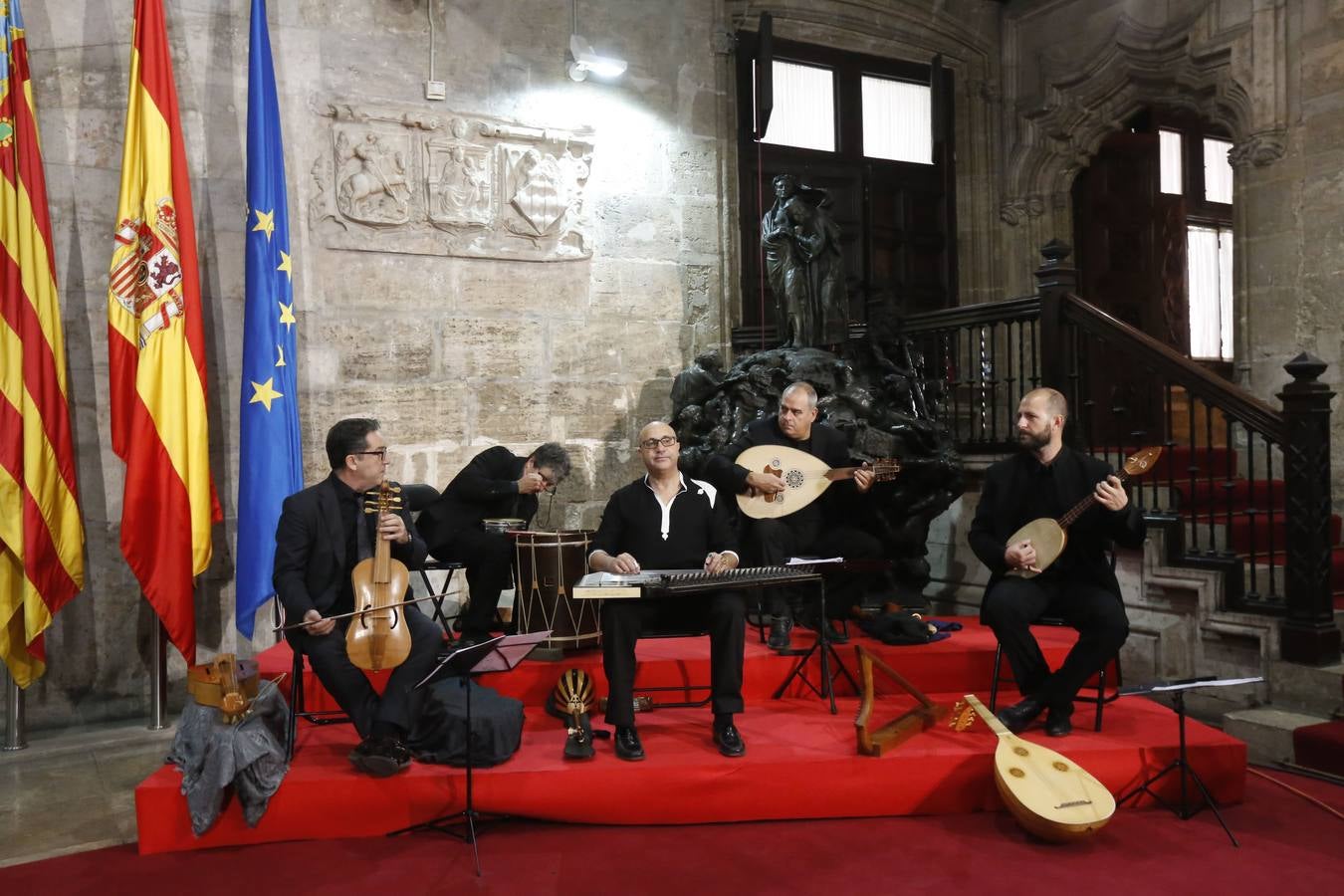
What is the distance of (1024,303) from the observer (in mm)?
7004

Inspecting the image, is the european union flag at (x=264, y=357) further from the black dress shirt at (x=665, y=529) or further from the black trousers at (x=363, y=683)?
the black dress shirt at (x=665, y=529)

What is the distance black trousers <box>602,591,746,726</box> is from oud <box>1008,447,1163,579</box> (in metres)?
1.25

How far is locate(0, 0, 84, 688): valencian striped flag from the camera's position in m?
5.54

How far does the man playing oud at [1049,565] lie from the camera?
466cm

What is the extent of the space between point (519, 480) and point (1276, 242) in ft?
18.6

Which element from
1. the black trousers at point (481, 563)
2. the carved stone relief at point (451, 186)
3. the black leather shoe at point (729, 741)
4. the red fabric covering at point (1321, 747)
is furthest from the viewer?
the carved stone relief at point (451, 186)

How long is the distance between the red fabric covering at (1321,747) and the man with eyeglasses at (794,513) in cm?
213

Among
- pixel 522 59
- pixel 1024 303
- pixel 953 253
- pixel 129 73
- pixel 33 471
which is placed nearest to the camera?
pixel 33 471

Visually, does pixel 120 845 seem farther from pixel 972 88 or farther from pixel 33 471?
pixel 972 88

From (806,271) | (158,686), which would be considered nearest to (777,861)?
(158,686)

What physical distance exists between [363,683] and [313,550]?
0.56 m

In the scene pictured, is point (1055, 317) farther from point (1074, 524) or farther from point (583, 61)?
point (583, 61)

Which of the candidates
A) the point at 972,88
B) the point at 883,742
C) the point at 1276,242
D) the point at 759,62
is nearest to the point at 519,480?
the point at 883,742

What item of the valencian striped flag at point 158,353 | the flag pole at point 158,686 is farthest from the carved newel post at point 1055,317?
the flag pole at point 158,686
